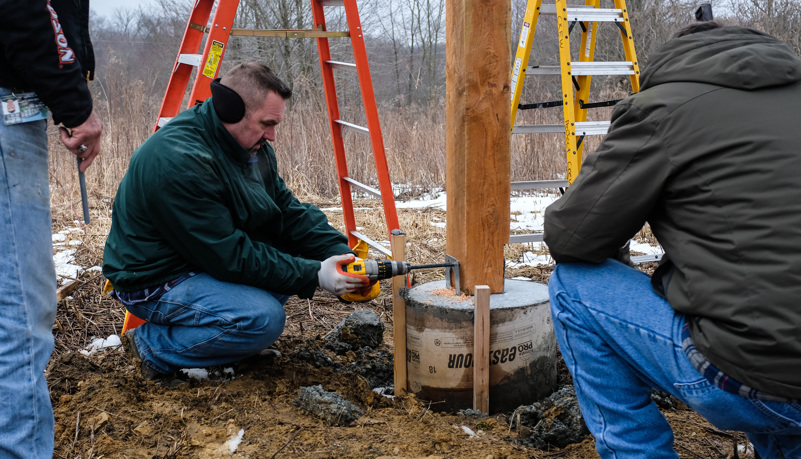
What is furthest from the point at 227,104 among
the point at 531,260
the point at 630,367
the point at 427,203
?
the point at 427,203

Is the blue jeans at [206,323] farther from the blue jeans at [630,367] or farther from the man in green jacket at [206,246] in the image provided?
the blue jeans at [630,367]

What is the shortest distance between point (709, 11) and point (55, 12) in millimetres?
2020

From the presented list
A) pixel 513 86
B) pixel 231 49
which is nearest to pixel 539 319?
pixel 513 86

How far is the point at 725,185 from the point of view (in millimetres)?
1537

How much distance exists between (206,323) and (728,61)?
2.23 m

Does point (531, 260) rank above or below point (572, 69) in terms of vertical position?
below

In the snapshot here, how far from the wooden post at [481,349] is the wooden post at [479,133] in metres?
0.19

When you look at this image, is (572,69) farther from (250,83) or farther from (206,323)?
(206,323)

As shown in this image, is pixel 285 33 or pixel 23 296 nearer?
pixel 23 296

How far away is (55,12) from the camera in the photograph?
5.82 ft

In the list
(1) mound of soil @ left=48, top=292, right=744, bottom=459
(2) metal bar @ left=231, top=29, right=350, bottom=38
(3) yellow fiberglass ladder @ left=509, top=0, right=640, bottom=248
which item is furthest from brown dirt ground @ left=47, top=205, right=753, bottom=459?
(2) metal bar @ left=231, top=29, right=350, bottom=38

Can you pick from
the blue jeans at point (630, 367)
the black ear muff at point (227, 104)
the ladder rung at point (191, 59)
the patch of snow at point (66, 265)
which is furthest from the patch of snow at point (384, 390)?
the patch of snow at point (66, 265)

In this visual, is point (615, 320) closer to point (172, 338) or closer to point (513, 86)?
point (172, 338)

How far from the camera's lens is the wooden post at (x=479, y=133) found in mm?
2652
